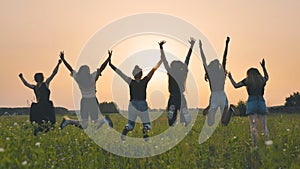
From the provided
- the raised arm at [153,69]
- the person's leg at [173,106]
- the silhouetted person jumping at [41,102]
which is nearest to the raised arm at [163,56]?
the raised arm at [153,69]

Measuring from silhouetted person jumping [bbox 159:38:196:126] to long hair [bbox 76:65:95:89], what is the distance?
6.69ft

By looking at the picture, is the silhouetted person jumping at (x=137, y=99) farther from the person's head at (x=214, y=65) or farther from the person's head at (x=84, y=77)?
the person's head at (x=214, y=65)

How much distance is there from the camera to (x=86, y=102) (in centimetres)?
1438

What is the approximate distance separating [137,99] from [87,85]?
1637mm

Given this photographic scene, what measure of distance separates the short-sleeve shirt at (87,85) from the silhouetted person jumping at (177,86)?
1976 mm

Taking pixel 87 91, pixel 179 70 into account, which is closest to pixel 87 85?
pixel 87 91

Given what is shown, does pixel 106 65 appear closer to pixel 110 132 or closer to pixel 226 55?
pixel 110 132

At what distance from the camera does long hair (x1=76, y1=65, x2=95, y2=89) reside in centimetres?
1427

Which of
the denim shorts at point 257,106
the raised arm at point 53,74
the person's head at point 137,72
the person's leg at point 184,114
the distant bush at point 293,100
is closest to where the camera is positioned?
the denim shorts at point 257,106

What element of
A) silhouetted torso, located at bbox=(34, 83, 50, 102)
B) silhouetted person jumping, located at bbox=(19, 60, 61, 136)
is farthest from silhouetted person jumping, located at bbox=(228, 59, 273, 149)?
silhouetted torso, located at bbox=(34, 83, 50, 102)

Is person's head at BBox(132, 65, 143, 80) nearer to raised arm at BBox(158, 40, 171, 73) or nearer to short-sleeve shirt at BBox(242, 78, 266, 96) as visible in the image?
raised arm at BBox(158, 40, 171, 73)

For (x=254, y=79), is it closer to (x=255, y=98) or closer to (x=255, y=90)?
(x=255, y=90)

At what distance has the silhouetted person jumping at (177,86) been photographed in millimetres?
13867

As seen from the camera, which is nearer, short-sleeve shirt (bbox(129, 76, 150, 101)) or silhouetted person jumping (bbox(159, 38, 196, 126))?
short-sleeve shirt (bbox(129, 76, 150, 101))
